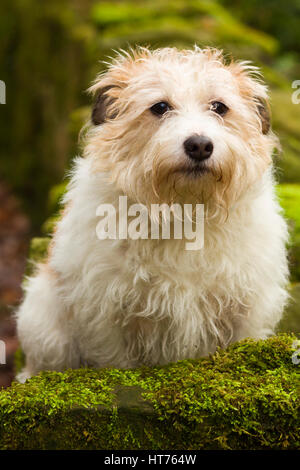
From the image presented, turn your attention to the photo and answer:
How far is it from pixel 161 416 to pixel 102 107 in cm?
182

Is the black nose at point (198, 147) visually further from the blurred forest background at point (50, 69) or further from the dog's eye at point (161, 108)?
the blurred forest background at point (50, 69)

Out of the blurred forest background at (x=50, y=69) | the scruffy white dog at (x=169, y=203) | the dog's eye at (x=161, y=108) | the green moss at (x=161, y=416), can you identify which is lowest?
the green moss at (x=161, y=416)

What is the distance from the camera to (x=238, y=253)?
3564 millimetres

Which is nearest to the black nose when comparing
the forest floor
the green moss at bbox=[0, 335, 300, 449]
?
the green moss at bbox=[0, 335, 300, 449]

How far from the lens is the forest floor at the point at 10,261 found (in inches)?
292

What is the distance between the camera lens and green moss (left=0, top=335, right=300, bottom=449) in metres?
2.75

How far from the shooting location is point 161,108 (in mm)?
3375

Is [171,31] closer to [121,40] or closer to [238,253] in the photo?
[121,40]

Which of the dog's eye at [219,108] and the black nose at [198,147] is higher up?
the dog's eye at [219,108]

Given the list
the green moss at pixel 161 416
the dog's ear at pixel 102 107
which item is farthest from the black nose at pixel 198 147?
the green moss at pixel 161 416

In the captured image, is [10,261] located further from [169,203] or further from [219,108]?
[219,108]

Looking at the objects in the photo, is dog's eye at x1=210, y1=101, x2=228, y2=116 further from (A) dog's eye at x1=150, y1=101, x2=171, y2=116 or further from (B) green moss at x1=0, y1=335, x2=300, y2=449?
(B) green moss at x1=0, y1=335, x2=300, y2=449

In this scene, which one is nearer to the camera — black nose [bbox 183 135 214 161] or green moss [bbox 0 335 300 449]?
green moss [bbox 0 335 300 449]
